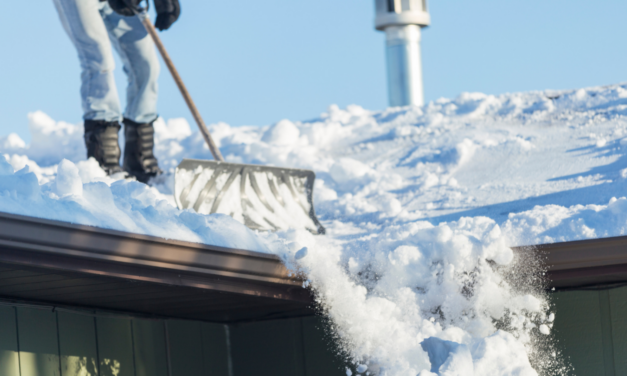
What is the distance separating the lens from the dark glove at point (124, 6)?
5605 mm

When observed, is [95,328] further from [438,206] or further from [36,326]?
[438,206]

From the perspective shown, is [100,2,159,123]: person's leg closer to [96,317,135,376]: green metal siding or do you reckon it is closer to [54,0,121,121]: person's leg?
[54,0,121,121]: person's leg

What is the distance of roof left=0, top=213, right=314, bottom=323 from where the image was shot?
8.35 ft

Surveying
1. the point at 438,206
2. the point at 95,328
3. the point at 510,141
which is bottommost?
the point at 95,328

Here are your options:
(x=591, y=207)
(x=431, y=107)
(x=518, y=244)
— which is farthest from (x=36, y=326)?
(x=431, y=107)

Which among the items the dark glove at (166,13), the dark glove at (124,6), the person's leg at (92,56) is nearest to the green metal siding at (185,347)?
the person's leg at (92,56)

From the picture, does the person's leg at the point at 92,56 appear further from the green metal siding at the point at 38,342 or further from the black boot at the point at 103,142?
the green metal siding at the point at 38,342

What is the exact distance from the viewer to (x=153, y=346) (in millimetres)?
4422

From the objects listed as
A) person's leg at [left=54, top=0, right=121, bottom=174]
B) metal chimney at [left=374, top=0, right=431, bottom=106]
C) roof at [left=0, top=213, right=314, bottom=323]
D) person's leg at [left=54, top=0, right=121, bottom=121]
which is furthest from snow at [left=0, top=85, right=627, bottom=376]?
metal chimney at [left=374, top=0, right=431, bottom=106]

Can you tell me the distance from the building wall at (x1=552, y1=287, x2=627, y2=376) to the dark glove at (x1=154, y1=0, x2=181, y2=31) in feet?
13.5

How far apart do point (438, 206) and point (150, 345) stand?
8.06 feet

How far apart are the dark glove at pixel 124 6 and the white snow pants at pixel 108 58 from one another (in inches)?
4.9

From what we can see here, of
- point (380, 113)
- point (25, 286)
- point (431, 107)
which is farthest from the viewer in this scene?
point (380, 113)

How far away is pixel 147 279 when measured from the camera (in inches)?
116
